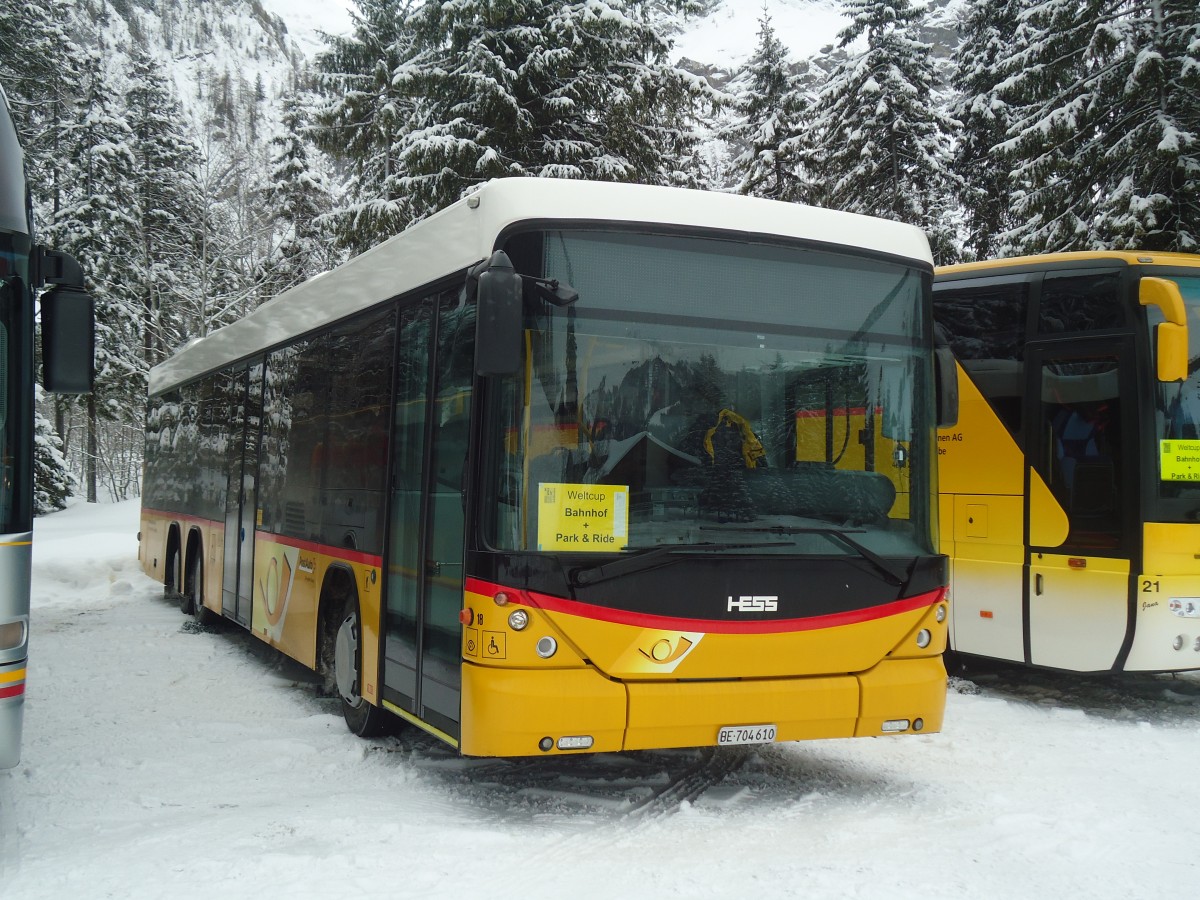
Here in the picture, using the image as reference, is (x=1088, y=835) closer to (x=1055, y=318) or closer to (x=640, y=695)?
(x=640, y=695)

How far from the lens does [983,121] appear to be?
27.0m

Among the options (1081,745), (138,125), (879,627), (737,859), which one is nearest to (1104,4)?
(1081,745)

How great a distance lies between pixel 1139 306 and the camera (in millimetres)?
8594

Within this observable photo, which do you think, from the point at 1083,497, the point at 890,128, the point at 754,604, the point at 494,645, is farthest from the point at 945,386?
the point at 890,128

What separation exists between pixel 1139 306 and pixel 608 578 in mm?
5267

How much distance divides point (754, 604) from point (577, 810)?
1.41m

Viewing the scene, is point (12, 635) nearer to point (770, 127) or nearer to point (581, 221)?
point (581, 221)

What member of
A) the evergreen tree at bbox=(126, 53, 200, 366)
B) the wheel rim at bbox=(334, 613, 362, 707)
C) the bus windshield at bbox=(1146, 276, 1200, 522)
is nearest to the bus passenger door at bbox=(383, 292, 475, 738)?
the wheel rim at bbox=(334, 613, 362, 707)

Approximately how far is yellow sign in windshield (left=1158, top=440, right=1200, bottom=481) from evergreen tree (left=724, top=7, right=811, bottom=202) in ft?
76.5

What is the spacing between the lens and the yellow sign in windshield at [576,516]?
548 cm

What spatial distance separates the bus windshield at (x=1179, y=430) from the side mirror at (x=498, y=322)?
17.9 ft

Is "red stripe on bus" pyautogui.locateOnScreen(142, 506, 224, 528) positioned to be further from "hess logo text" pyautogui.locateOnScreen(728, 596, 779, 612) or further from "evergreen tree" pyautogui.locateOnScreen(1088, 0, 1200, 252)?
"evergreen tree" pyautogui.locateOnScreen(1088, 0, 1200, 252)

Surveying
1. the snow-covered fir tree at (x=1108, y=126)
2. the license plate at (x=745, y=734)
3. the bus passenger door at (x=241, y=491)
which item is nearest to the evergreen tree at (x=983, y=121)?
the snow-covered fir tree at (x=1108, y=126)

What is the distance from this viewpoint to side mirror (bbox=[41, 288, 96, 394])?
17.7 feet
